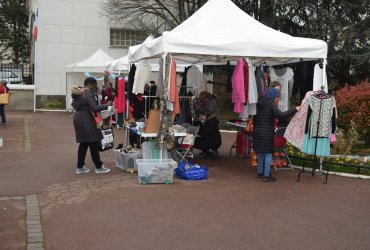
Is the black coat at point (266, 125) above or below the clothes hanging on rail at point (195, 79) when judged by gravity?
below

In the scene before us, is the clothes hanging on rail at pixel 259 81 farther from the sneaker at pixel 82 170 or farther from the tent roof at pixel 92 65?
the tent roof at pixel 92 65

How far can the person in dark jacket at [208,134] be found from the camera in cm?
1093

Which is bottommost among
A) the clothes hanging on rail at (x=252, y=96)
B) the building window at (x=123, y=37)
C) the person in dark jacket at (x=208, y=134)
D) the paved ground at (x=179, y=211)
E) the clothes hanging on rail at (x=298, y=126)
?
the paved ground at (x=179, y=211)

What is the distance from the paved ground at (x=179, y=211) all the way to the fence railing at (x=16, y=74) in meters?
22.2

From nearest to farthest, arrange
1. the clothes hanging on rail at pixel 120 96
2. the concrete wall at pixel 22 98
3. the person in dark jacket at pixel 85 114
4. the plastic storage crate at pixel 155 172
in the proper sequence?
the plastic storage crate at pixel 155 172
the person in dark jacket at pixel 85 114
the clothes hanging on rail at pixel 120 96
the concrete wall at pixel 22 98

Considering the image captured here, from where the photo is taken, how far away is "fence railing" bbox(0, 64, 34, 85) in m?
30.3

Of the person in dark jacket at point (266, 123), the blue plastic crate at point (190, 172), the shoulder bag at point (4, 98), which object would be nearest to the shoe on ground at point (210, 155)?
the blue plastic crate at point (190, 172)

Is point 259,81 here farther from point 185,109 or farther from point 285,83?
point 185,109

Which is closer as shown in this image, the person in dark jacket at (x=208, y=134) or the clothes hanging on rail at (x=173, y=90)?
the clothes hanging on rail at (x=173, y=90)

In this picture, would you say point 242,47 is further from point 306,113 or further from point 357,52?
point 357,52

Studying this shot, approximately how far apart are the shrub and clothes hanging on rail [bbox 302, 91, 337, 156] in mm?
3021

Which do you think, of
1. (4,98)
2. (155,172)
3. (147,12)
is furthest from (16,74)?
(155,172)

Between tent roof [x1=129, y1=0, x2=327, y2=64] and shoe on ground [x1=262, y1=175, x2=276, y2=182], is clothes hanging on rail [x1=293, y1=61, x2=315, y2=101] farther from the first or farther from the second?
shoe on ground [x1=262, y1=175, x2=276, y2=182]

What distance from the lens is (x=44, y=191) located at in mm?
7582
